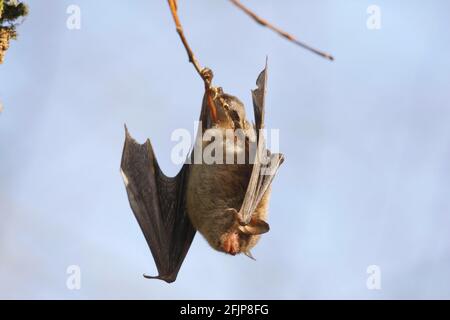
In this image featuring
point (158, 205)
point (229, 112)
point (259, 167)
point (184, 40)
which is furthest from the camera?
point (158, 205)

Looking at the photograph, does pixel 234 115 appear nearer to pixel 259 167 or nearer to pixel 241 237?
pixel 259 167

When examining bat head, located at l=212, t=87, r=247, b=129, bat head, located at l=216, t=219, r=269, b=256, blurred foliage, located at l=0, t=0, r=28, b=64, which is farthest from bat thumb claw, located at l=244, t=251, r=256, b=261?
blurred foliage, located at l=0, t=0, r=28, b=64

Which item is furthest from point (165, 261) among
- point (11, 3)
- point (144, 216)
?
point (11, 3)

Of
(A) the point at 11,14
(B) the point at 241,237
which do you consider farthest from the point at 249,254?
(A) the point at 11,14

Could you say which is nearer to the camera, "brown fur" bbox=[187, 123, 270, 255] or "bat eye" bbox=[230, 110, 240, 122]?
"brown fur" bbox=[187, 123, 270, 255]

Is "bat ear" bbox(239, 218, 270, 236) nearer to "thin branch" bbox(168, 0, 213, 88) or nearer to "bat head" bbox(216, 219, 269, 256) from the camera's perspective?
"bat head" bbox(216, 219, 269, 256)

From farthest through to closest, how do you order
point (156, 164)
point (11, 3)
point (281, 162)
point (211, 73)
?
point (156, 164) → point (281, 162) → point (211, 73) → point (11, 3)

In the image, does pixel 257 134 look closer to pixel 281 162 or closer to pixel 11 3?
pixel 281 162
